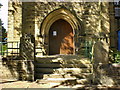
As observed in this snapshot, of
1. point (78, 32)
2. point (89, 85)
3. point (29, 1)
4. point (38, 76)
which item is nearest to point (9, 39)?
point (29, 1)

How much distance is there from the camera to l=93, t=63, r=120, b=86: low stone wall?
539cm

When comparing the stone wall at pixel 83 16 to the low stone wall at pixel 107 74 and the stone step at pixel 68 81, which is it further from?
the stone step at pixel 68 81

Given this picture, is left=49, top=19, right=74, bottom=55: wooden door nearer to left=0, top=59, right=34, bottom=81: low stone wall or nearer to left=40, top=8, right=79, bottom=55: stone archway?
left=40, top=8, right=79, bottom=55: stone archway

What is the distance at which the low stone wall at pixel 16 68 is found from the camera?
5.91 m

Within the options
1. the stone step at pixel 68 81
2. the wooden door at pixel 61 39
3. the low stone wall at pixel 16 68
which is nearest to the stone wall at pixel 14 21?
the wooden door at pixel 61 39

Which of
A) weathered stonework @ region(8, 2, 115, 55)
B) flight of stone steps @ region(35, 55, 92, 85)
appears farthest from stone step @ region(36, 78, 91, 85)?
weathered stonework @ region(8, 2, 115, 55)

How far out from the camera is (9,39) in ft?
29.7

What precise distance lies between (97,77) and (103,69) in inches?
19.2

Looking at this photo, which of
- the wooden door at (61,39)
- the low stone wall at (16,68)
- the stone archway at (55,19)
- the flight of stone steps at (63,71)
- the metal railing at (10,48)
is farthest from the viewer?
the wooden door at (61,39)

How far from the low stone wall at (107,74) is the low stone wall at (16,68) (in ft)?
10.9

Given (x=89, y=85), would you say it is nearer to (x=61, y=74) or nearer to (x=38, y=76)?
(x=61, y=74)

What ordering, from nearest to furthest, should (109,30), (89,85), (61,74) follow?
(89,85), (61,74), (109,30)

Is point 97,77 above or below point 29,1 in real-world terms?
below

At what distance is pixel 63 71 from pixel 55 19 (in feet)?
16.2
